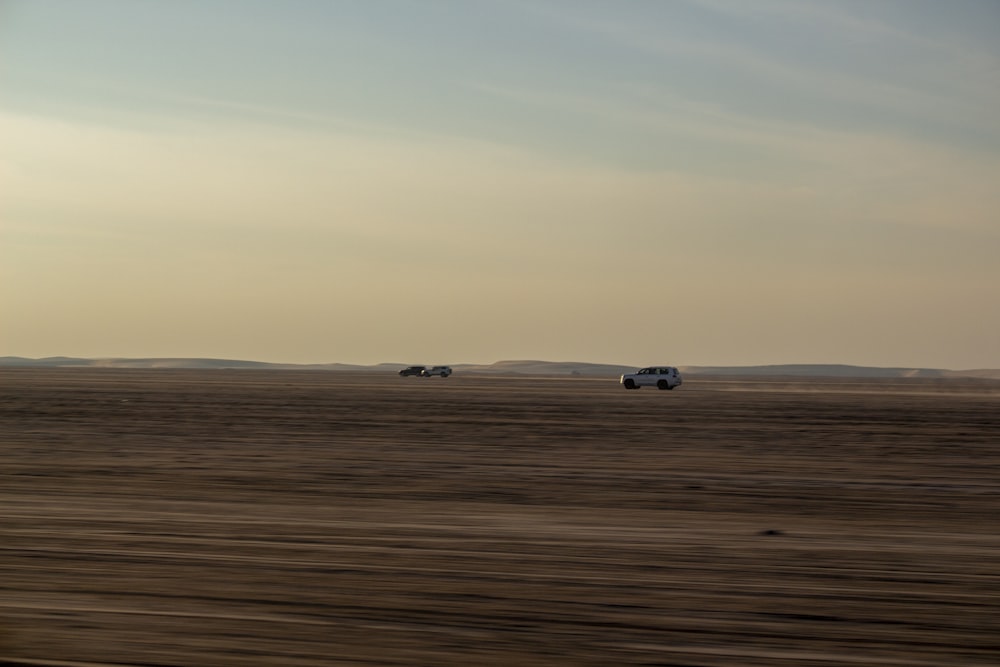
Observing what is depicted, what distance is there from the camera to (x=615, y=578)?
984cm

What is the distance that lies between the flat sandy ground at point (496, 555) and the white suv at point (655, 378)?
48.4 metres

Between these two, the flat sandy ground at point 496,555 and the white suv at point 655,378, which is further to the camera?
the white suv at point 655,378

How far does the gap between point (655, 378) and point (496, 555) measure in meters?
63.6

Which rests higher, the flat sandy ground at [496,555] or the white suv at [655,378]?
the white suv at [655,378]

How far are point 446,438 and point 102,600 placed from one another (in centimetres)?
1882

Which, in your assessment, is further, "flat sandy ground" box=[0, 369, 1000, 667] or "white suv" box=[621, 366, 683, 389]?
"white suv" box=[621, 366, 683, 389]

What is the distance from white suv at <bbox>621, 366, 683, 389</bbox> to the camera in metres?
73.2

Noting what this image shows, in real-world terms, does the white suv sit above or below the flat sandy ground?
above

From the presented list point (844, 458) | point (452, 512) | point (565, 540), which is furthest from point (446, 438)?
point (565, 540)

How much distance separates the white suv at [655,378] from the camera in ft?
240

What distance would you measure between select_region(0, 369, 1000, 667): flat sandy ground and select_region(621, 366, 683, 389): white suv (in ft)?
159

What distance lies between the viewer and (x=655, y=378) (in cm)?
7375

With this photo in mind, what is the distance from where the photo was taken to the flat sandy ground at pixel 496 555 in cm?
770

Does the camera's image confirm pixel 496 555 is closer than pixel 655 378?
Yes
